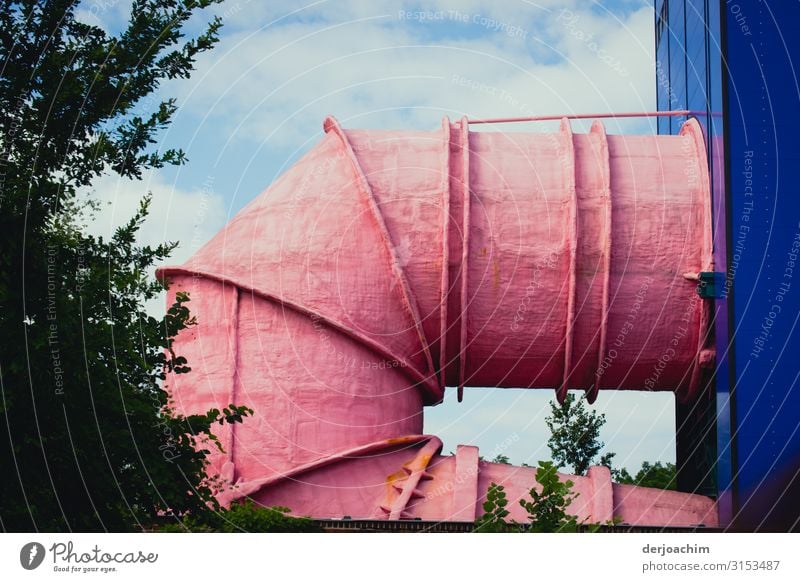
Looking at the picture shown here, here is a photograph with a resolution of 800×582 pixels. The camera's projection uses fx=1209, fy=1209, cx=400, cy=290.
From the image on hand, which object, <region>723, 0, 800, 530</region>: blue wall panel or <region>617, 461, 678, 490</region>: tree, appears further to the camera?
<region>617, 461, 678, 490</region>: tree

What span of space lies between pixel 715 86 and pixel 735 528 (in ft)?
21.8

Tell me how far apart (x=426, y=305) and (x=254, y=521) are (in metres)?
4.57

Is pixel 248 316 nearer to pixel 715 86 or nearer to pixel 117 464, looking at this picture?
pixel 117 464

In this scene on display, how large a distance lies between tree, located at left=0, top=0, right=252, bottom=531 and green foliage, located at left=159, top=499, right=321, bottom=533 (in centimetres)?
36

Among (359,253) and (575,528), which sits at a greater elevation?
(359,253)

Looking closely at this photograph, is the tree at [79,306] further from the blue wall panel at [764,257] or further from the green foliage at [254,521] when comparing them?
the blue wall panel at [764,257]

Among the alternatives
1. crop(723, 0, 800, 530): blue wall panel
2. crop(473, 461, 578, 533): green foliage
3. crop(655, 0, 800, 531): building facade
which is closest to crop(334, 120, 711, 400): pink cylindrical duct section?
crop(655, 0, 800, 531): building facade

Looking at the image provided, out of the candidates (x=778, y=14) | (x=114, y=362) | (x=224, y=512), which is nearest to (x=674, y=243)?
(x=778, y=14)

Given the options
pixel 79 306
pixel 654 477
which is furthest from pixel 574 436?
pixel 79 306

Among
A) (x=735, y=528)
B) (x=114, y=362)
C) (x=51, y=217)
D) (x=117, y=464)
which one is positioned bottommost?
(x=735, y=528)

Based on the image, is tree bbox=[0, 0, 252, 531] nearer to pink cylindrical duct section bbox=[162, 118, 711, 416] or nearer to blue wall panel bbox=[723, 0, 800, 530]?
pink cylindrical duct section bbox=[162, 118, 711, 416]

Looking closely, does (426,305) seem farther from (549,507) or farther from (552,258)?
(549,507)

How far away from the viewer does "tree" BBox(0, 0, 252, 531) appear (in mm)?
11883

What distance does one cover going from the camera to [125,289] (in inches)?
525
